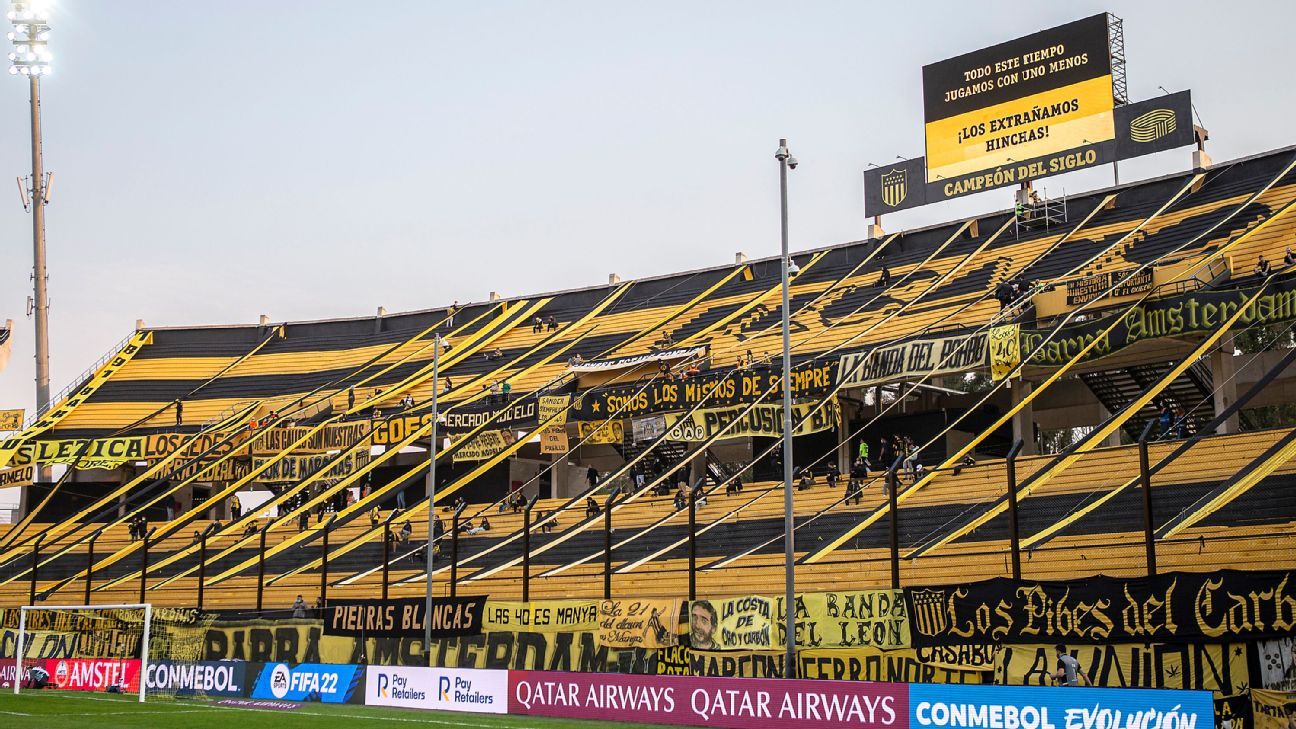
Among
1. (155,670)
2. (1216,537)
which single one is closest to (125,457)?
(155,670)

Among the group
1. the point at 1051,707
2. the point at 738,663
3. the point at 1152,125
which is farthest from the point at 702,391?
the point at 1051,707

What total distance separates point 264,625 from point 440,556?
743 cm

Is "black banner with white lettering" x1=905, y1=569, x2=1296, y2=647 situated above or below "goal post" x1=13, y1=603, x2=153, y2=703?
above

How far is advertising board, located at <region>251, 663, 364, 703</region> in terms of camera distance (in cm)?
→ 2727

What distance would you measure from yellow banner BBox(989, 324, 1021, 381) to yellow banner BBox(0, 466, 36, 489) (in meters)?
39.0

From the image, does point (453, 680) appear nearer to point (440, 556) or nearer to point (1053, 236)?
point (440, 556)

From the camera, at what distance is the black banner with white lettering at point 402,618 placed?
99.8 ft

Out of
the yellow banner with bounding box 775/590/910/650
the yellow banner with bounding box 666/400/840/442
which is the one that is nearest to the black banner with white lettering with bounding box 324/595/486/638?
the yellow banner with bounding box 775/590/910/650

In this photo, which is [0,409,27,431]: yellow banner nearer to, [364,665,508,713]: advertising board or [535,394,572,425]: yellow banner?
[535,394,572,425]: yellow banner

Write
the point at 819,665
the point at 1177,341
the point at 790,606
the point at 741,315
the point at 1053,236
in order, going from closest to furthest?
1. the point at 790,606
2. the point at 819,665
3. the point at 1177,341
4. the point at 1053,236
5. the point at 741,315

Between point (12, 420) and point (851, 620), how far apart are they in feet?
144

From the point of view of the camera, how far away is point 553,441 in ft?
146

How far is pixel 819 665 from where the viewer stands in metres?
24.4

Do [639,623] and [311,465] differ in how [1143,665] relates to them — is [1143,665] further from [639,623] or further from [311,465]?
[311,465]
